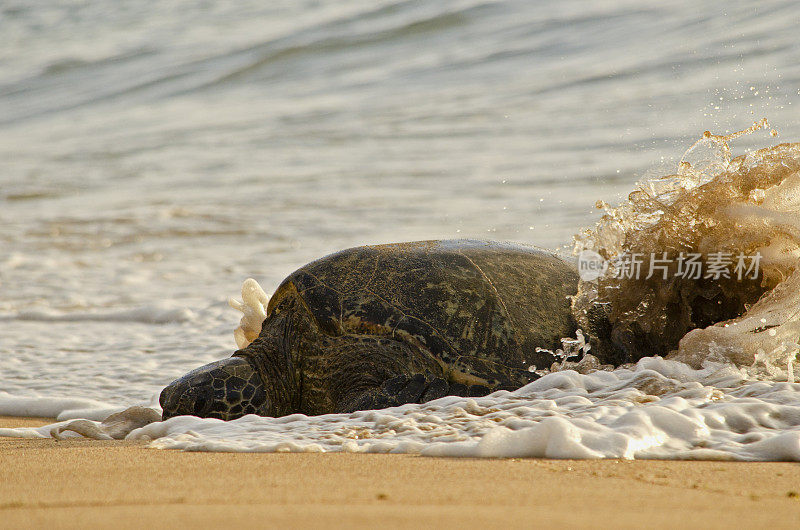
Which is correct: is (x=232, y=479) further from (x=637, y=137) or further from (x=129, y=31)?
(x=129, y=31)

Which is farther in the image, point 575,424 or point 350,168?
point 350,168

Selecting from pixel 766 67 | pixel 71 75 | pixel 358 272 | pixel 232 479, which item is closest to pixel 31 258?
pixel 358 272

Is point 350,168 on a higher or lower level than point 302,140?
lower

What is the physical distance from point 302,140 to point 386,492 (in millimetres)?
9634

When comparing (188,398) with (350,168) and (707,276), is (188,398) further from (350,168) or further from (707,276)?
(350,168)

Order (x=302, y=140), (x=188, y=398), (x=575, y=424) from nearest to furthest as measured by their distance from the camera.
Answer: (x=575, y=424), (x=188, y=398), (x=302, y=140)

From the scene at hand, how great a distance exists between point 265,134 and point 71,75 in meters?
7.09

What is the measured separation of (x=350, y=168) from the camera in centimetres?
941

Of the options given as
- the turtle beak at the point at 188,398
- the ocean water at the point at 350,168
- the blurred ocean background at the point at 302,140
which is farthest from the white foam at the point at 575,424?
the blurred ocean background at the point at 302,140

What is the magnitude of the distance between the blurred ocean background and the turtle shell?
0.77 meters

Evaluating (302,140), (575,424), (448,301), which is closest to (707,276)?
(448,301)

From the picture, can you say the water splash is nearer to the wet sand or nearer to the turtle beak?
the wet sand

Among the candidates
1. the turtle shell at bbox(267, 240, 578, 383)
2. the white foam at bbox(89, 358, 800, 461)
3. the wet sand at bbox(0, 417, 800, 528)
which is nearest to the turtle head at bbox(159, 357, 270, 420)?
the white foam at bbox(89, 358, 800, 461)

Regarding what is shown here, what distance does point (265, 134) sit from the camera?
11453mm
